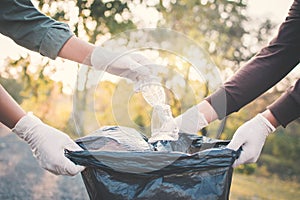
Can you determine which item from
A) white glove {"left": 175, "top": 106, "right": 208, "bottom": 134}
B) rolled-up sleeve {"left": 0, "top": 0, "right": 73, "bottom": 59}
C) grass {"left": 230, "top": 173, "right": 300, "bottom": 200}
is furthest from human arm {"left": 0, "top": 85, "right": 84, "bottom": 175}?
grass {"left": 230, "top": 173, "right": 300, "bottom": 200}

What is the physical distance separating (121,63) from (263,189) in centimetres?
522

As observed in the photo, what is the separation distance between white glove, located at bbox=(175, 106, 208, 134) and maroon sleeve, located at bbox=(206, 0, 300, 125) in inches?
3.4

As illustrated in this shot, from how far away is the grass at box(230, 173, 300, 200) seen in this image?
5.44 metres

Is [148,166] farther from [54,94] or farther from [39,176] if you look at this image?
[54,94]

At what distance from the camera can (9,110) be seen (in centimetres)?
160

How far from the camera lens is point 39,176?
4.51m

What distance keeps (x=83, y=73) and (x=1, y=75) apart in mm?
5195

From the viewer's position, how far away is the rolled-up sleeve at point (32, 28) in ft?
5.34

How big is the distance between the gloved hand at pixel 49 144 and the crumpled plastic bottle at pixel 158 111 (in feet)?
1.04

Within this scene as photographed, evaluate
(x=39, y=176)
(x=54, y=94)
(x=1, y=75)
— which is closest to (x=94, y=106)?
(x=39, y=176)

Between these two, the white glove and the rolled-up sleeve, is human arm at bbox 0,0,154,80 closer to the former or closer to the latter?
the rolled-up sleeve

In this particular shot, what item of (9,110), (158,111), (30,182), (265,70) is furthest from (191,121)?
(30,182)

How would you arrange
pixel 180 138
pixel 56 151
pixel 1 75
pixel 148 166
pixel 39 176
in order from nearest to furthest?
pixel 148 166
pixel 56 151
pixel 180 138
pixel 39 176
pixel 1 75

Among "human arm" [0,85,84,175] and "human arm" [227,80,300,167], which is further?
"human arm" [227,80,300,167]
